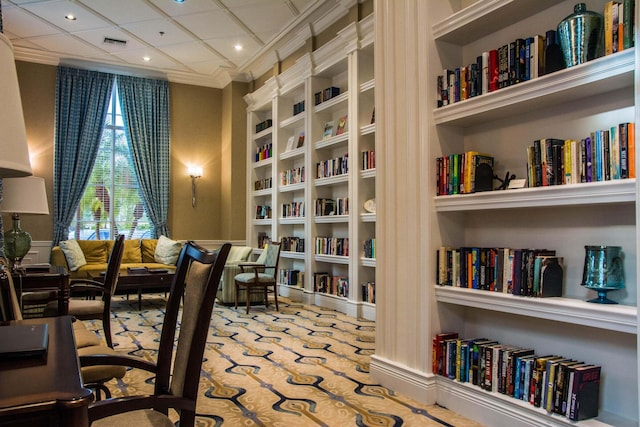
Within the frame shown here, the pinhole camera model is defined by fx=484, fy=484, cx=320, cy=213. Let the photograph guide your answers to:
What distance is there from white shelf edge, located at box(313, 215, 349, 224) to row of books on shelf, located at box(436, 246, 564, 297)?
10.0 feet

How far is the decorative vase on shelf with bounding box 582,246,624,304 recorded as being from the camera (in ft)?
7.03

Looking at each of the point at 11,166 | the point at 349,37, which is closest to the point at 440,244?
the point at 11,166

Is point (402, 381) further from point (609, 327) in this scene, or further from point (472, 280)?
point (609, 327)

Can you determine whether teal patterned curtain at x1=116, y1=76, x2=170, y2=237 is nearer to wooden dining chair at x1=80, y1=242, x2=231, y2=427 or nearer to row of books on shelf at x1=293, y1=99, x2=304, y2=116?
row of books on shelf at x1=293, y1=99, x2=304, y2=116

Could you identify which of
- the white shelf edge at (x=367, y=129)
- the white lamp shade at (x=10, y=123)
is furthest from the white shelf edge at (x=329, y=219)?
the white lamp shade at (x=10, y=123)

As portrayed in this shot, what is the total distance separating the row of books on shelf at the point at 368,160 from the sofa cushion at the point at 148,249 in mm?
4430

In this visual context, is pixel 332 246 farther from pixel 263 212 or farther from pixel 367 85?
pixel 263 212

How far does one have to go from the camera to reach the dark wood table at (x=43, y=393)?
83 centimetres

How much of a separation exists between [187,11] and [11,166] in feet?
20.1

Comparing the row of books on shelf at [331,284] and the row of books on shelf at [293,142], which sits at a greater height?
the row of books on shelf at [293,142]

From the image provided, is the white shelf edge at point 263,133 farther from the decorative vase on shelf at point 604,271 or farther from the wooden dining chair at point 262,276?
the decorative vase on shelf at point 604,271

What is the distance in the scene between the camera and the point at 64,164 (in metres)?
→ 8.05

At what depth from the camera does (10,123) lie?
0.94 meters

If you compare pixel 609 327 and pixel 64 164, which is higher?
pixel 64 164
